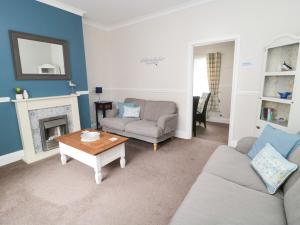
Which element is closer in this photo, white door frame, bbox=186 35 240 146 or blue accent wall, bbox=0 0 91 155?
blue accent wall, bbox=0 0 91 155

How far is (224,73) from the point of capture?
4816mm

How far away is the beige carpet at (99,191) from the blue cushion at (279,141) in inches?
36.0

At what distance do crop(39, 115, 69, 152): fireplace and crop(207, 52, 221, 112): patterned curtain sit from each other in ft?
13.6

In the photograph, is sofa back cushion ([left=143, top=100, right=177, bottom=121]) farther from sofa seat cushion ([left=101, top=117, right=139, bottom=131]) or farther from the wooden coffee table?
the wooden coffee table

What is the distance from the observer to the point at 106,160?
221cm

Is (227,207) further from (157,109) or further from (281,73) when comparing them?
(157,109)

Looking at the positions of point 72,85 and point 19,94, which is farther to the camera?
point 72,85

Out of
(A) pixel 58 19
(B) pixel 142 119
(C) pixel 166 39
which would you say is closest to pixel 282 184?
(B) pixel 142 119

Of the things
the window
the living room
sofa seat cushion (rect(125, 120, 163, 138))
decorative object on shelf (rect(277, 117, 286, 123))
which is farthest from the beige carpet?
the window

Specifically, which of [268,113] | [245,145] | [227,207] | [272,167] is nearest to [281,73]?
[268,113]

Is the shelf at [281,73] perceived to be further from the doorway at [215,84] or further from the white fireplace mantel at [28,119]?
the white fireplace mantel at [28,119]

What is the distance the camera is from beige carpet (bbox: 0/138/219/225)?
5.29ft

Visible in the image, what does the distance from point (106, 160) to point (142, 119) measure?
1.73m

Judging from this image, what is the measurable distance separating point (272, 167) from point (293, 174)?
14 cm
